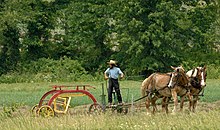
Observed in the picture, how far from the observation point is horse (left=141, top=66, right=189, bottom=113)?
18.1m

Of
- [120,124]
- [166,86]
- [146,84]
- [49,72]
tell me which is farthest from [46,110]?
[49,72]

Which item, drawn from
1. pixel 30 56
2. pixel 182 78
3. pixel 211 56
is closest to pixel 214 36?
pixel 211 56

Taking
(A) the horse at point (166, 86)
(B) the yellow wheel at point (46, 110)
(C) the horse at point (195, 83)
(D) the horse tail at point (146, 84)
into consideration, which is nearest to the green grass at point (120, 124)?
(B) the yellow wheel at point (46, 110)

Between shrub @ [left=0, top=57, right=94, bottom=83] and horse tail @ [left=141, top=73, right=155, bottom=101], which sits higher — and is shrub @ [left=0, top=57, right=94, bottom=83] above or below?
above

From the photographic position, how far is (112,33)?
45750 mm

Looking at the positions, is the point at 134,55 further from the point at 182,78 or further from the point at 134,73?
the point at 182,78

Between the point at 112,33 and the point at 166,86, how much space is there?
90.2 feet

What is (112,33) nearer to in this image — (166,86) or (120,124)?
(166,86)

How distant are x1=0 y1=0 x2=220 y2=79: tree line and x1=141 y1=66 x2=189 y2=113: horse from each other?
20.5 m

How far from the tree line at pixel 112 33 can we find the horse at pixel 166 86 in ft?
67.1

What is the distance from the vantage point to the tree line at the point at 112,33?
40.8 metres

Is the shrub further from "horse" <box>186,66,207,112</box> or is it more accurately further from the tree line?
"horse" <box>186,66,207,112</box>

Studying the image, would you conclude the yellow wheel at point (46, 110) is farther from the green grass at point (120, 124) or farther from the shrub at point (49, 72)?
the shrub at point (49, 72)

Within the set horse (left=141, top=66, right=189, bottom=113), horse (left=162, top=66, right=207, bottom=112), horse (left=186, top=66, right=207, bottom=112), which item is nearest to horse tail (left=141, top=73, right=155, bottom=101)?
horse (left=141, top=66, right=189, bottom=113)
